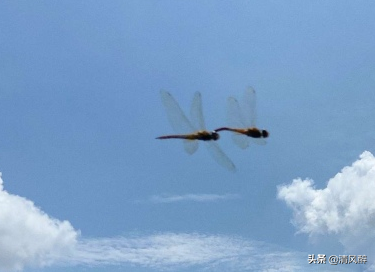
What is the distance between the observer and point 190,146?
54.6 feet

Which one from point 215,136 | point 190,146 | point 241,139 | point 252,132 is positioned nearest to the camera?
point 215,136

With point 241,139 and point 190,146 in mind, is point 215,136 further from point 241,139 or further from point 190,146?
point 241,139

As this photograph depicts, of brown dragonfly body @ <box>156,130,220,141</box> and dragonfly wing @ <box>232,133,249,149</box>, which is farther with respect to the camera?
dragonfly wing @ <box>232,133,249,149</box>

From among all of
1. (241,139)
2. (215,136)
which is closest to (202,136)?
(215,136)

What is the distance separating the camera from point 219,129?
1694 centimetres

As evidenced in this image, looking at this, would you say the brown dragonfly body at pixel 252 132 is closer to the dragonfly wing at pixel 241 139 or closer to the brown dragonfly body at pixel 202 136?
the dragonfly wing at pixel 241 139

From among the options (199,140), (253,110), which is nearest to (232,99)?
(253,110)

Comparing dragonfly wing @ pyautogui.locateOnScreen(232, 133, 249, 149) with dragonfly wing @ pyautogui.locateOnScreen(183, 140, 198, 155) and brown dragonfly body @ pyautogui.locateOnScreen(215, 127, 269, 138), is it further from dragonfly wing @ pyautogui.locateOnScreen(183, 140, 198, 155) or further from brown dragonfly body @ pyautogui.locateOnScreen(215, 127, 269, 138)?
dragonfly wing @ pyautogui.locateOnScreen(183, 140, 198, 155)

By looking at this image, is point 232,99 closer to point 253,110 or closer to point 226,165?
point 253,110

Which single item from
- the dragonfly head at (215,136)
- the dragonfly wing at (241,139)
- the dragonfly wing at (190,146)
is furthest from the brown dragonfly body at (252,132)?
the dragonfly wing at (190,146)

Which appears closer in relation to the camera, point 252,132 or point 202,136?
point 202,136

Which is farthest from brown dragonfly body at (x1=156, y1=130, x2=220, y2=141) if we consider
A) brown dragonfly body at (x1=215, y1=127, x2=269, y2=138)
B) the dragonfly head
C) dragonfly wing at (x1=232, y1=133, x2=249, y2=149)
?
dragonfly wing at (x1=232, y1=133, x2=249, y2=149)

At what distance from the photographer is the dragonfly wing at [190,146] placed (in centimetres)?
1654

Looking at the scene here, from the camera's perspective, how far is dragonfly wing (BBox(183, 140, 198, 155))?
16.5 m
